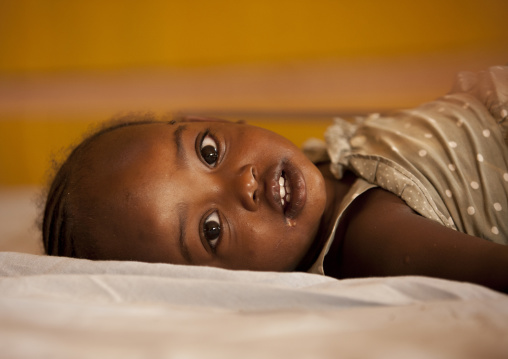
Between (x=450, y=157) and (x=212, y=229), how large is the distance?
48cm

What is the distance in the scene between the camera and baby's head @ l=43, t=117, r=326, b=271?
32.2 inches

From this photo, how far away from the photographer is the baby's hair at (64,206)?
90 centimetres

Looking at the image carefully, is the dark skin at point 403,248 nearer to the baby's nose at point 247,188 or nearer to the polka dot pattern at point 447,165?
the polka dot pattern at point 447,165

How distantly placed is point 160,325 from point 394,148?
61 cm

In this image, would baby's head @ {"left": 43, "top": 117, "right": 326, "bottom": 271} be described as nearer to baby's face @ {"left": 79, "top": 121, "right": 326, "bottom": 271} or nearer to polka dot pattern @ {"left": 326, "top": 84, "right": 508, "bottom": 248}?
baby's face @ {"left": 79, "top": 121, "right": 326, "bottom": 271}

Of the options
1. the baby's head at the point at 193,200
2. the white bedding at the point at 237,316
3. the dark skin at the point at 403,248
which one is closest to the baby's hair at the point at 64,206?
the baby's head at the point at 193,200

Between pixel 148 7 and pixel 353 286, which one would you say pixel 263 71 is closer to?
pixel 148 7

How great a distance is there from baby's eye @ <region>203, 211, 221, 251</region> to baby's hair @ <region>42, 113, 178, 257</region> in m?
0.23

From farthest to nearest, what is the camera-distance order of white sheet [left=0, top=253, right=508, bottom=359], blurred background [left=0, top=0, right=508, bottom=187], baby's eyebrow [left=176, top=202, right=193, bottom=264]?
blurred background [left=0, top=0, right=508, bottom=187] < baby's eyebrow [left=176, top=202, right=193, bottom=264] < white sheet [left=0, top=253, right=508, bottom=359]

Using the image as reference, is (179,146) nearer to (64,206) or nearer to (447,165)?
(64,206)

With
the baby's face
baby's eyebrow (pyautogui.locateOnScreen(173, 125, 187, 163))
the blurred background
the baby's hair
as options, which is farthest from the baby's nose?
the blurred background

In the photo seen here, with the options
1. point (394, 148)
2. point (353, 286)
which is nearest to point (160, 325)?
point (353, 286)

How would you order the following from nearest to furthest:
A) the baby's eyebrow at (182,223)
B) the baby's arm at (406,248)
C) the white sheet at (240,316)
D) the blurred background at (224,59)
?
the white sheet at (240,316)
the baby's arm at (406,248)
the baby's eyebrow at (182,223)
the blurred background at (224,59)

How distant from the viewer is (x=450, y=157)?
926 millimetres
